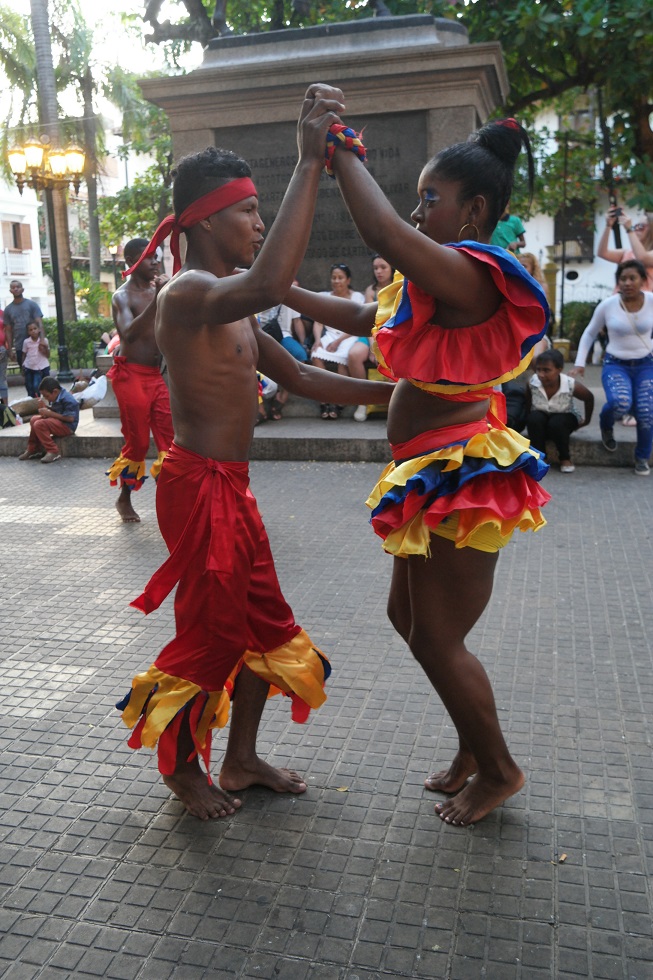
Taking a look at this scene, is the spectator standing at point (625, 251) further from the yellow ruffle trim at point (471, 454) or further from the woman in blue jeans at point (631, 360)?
the yellow ruffle trim at point (471, 454)

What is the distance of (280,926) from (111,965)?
0.43 m

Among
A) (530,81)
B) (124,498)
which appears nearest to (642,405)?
(124,498)

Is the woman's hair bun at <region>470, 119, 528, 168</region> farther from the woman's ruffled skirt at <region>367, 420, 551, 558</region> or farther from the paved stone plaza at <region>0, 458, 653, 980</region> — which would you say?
the paved stone plaza at <region>0, 458, 653, 980</region>

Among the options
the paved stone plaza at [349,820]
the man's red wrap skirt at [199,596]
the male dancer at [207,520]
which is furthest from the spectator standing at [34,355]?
the man's red wrap skirt at [199,596]

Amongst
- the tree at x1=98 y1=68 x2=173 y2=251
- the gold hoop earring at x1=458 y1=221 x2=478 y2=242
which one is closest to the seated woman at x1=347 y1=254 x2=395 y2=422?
the gold hoop earring at x1=458 y1=221 x2=478 y2=242

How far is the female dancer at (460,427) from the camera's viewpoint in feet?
8.28

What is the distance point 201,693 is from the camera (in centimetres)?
286

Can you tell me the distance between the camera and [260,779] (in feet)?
10.0

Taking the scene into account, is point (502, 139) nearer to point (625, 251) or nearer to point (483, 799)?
point (483, 799)

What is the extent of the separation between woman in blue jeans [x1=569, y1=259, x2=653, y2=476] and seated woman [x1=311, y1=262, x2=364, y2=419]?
8.38ft

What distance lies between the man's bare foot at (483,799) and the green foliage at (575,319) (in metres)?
22.5

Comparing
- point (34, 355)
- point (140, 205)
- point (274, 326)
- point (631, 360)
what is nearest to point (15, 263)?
point (140, 205)

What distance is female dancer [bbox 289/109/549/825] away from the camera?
8.28 feet

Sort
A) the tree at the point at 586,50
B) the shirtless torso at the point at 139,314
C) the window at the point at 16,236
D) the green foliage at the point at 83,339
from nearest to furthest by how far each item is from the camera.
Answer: the shirtless torso at the point at 139,314 < the tree at the point at 586,50 < the green foliage at the point at 83,339 < the window at the point at 16,236
